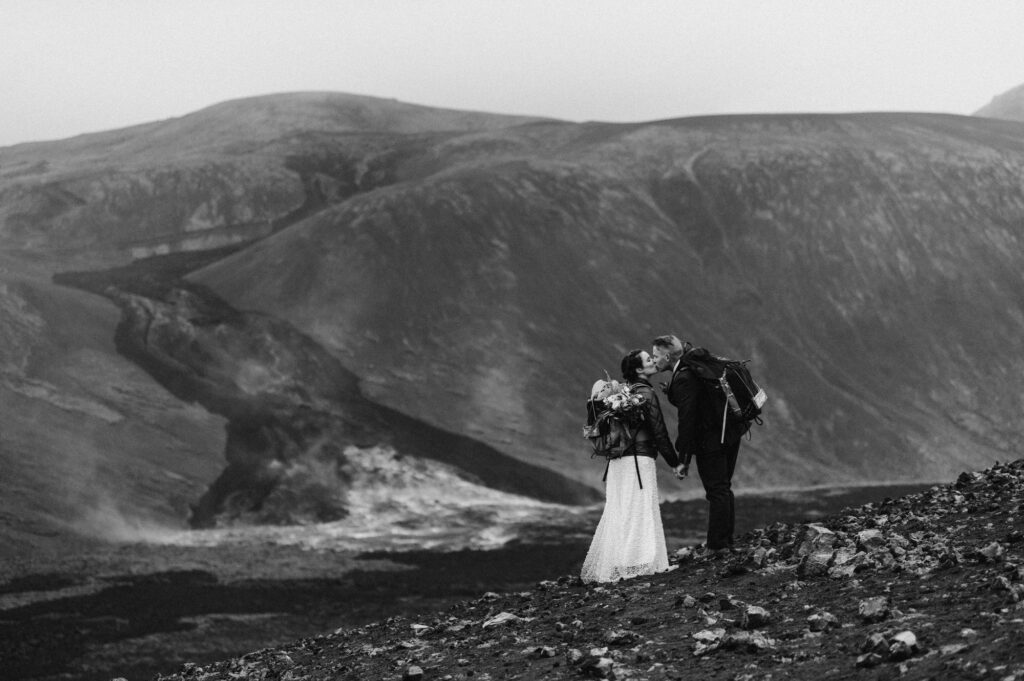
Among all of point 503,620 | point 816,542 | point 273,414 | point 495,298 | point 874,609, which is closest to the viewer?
point 874,609

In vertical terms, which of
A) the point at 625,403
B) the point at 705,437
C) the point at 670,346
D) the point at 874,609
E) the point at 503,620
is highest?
the point at 670,346

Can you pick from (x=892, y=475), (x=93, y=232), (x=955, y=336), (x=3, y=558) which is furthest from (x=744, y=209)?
(x=3, y=558)

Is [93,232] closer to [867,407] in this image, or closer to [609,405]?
[867,407]

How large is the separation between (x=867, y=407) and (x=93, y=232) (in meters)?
46.6

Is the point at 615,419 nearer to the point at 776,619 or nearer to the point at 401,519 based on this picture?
the point at 776,619

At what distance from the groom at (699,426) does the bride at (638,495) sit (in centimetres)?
17

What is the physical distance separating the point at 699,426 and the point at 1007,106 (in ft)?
630

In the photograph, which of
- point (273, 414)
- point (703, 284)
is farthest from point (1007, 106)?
point (273, 414)

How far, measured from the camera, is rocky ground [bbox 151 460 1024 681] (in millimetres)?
8602

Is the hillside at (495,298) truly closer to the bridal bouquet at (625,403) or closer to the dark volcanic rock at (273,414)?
the dark volcanic rock at (273,414)

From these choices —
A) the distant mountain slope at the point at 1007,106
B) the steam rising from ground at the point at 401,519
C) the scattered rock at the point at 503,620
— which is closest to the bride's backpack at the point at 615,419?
the scattered rock at the point at 503,620

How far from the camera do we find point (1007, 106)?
188m

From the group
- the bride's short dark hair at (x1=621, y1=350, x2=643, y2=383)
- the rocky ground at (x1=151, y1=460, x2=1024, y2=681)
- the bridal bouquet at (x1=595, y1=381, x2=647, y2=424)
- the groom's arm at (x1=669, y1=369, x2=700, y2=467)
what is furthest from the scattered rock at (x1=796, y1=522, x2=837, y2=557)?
the bride's short dark hair at (x1=621, y1=350, x2=643, y2=383)

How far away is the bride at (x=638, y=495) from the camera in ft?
42.1
